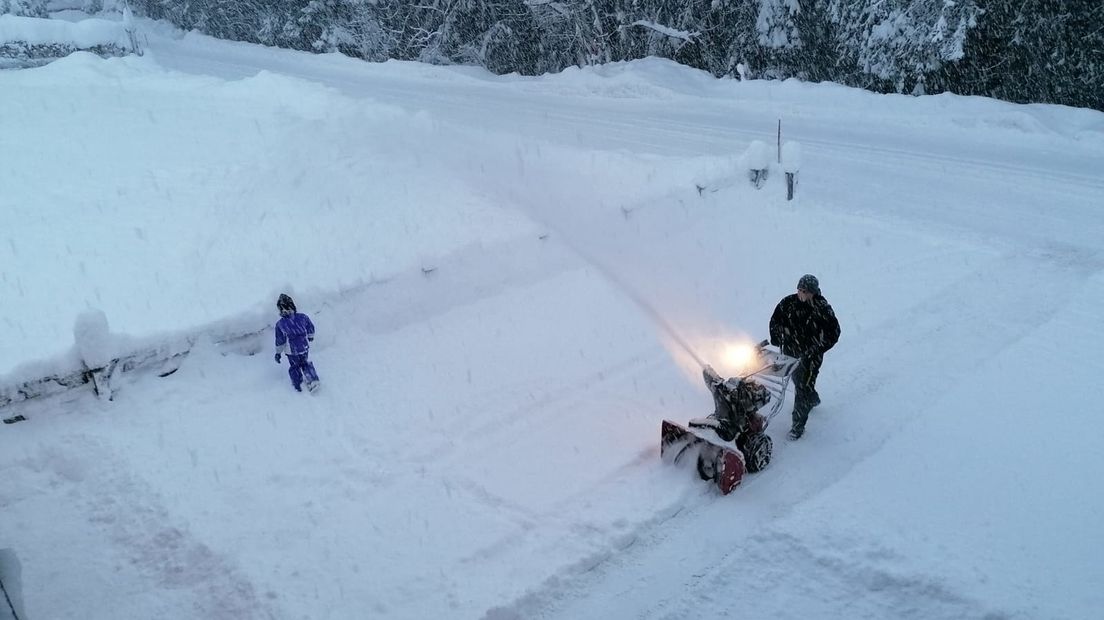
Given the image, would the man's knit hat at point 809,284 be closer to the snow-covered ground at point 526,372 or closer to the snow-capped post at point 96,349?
the snow-covered ground at point 526,372

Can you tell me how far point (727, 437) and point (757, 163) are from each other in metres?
7.31

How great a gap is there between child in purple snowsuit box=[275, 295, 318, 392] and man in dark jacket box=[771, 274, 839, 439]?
496 centimetres

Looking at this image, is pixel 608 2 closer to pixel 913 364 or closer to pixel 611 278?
pixel 611 278

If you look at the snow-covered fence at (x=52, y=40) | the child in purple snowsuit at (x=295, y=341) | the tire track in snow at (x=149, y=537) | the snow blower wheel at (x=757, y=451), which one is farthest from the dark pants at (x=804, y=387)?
the snow-covered fence at (x=52, y=40)

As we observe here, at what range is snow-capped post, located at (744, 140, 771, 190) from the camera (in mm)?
12859

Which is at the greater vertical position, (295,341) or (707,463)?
(295,341)

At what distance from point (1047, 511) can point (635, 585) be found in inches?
136

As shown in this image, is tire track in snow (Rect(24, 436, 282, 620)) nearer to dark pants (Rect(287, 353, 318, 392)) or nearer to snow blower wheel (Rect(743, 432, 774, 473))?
dark pants (Rect(287, 353, 318, 392))

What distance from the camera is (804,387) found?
7.47 metres

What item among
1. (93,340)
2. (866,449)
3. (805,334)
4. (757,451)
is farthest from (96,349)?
(866,449)

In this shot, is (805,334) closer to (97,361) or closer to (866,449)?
(866,449)

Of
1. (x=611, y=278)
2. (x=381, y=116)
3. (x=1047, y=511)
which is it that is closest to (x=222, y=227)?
(x=381, y=116)

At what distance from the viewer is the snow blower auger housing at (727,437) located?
260 inches

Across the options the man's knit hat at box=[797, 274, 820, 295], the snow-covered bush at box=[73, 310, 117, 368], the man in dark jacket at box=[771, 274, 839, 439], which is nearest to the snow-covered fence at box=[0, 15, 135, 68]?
the snow-covered bush at box=[73, 310, 117, 368]
